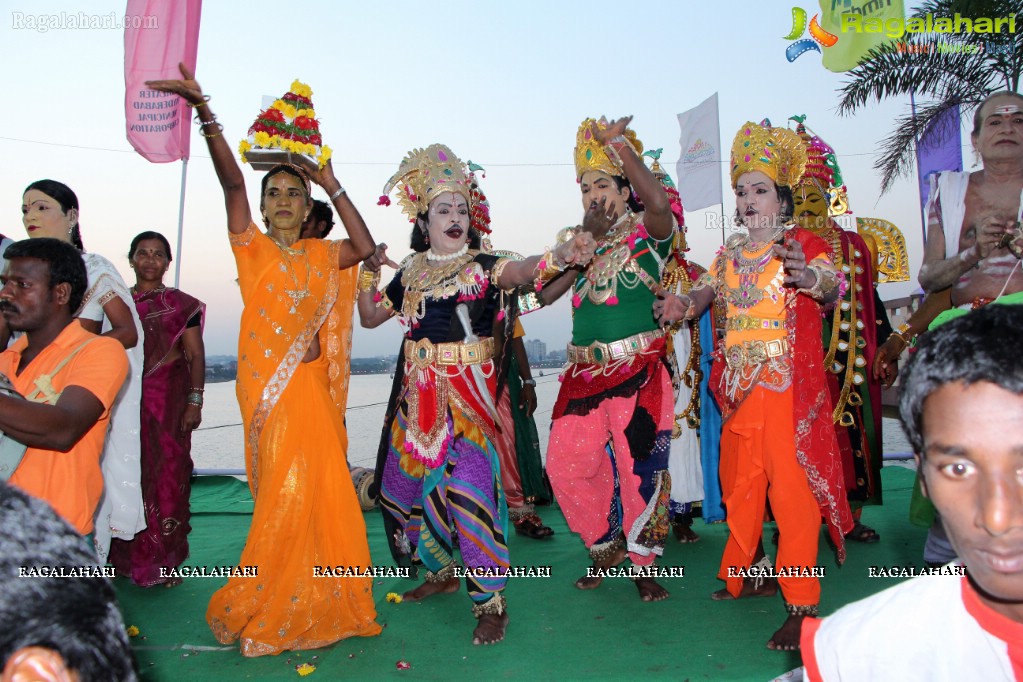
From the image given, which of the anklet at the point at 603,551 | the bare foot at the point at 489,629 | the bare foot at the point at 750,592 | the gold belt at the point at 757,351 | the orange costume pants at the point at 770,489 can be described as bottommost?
the bare foot at the point at 750,592

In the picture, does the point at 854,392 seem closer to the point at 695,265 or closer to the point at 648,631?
the point at 695,265

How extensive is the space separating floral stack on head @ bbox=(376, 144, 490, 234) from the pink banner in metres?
4.55

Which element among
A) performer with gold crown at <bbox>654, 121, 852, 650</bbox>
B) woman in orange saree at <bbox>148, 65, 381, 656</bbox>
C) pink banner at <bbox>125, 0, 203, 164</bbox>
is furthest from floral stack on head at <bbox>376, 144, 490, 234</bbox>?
pink banner at <bbox>125, 0, 203, 164</bbox>

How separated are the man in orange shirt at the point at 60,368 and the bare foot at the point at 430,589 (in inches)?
66.4

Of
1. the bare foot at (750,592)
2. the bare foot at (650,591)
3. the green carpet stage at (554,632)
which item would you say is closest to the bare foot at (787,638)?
the green carpet stage at (554,632)

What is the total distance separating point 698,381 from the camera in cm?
485

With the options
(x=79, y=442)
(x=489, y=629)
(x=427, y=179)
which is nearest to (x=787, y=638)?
(x=489, y=629)

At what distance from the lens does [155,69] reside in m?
7.62

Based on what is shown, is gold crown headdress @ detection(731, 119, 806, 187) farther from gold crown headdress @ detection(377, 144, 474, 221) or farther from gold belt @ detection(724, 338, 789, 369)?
gold crown headdress @ detection(377, 144, 474, 221)

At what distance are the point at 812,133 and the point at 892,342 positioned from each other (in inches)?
56.8

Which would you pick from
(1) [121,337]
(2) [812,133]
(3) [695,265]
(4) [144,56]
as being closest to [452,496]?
(1) [121,337]

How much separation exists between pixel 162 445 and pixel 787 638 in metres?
3.48

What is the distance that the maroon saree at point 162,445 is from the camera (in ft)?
14.9

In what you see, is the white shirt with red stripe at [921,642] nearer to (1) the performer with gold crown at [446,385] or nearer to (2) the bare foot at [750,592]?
(1) the performer with gold crown at [446,385]
